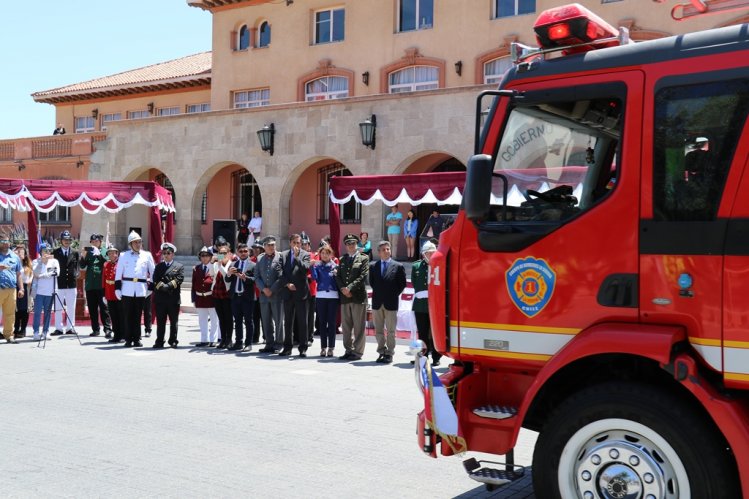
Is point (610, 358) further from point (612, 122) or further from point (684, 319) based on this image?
point (612, 122)

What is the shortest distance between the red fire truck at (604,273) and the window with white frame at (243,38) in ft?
99.6

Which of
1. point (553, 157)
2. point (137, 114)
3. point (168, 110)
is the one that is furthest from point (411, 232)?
point (137, 114)

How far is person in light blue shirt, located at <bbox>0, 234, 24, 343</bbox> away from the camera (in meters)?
14.8

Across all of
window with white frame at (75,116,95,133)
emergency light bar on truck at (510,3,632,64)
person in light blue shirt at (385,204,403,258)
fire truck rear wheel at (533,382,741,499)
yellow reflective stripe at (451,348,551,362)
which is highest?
window with white frame at (75,116,95,133)

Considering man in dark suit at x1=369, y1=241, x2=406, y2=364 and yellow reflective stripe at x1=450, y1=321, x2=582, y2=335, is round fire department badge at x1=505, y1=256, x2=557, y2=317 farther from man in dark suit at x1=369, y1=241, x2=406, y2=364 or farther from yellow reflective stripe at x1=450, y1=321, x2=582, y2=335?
Answer: man in dark suit at x1=369, y1=241, x2=406, y2=364

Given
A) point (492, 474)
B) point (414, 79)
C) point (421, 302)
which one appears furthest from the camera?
point (414, 79)

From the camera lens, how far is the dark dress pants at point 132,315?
14477 mm

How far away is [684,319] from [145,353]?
1099 cm

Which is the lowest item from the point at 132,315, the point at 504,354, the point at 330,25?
the point at 132,315

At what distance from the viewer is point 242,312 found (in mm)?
14219

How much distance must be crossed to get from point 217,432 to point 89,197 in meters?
13.0

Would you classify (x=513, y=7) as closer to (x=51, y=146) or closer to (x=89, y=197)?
(x=89, y=197)

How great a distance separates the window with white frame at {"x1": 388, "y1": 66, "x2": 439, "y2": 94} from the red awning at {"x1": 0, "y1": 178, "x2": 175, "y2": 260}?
41.0ft

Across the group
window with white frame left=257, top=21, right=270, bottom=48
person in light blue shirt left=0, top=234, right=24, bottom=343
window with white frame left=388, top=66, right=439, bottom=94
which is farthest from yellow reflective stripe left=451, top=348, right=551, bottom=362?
window with white frame left=257, top=21, right=270, bottom=48
